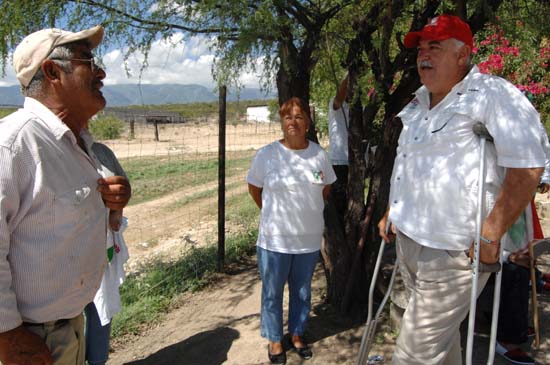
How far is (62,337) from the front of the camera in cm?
176

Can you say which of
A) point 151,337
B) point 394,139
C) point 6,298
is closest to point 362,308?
point 394,139

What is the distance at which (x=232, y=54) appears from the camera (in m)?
2.93

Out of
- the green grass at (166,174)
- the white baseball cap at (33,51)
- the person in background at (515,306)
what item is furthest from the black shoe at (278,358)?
the green grass at (166,174)

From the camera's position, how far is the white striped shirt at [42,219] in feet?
4.97

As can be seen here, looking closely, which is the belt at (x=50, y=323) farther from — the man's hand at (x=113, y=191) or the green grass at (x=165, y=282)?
the green grass at (x=165, y=282)

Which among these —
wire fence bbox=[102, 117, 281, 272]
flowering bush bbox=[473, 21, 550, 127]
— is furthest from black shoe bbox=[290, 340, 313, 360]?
flowering bush bbox=[473, 21, 550, 127]

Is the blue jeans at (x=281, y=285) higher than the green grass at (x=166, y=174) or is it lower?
higher

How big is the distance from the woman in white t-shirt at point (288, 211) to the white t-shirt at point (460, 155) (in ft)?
3.15

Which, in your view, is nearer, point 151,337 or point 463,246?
point 463,246

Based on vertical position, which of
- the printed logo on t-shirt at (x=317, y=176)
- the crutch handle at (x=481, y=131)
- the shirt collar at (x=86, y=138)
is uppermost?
the crutch handle at (x=481, y=131)

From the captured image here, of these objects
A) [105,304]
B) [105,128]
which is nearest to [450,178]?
[105,304]

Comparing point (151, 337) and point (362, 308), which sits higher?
point (362, 308)

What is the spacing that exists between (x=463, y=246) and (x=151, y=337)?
2.90 metres

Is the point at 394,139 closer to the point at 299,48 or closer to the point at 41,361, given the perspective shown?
the point at 299,48
